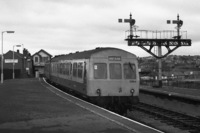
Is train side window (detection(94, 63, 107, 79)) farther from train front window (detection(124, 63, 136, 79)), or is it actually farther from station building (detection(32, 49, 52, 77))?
station building (detection(32, 49, 52, 77))

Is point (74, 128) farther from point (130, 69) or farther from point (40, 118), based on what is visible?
point (130, 69)

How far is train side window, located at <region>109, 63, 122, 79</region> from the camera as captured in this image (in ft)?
55.5

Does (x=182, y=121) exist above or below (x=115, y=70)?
below

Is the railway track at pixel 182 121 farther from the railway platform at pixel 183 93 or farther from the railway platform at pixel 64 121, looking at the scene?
the railway platform at pixel 64 121

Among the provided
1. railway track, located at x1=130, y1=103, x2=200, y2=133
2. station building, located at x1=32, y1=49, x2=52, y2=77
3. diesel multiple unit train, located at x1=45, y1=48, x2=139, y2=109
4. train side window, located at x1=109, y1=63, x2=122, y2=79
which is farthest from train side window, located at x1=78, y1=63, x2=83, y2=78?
station building, located at x1=32, y1=49, x2=52, y2=77

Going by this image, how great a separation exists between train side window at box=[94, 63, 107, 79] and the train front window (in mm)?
1049

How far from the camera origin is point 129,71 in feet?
56.0

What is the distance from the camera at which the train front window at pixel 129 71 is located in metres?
17.0

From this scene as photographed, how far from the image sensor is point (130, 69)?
672 inches

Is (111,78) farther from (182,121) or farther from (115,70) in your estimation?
(182,121)

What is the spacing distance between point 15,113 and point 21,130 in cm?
389

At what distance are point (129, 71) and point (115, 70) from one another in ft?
2.30

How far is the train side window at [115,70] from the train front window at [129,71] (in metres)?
0.30

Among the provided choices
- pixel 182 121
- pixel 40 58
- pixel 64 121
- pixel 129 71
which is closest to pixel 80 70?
pixel 129 71
